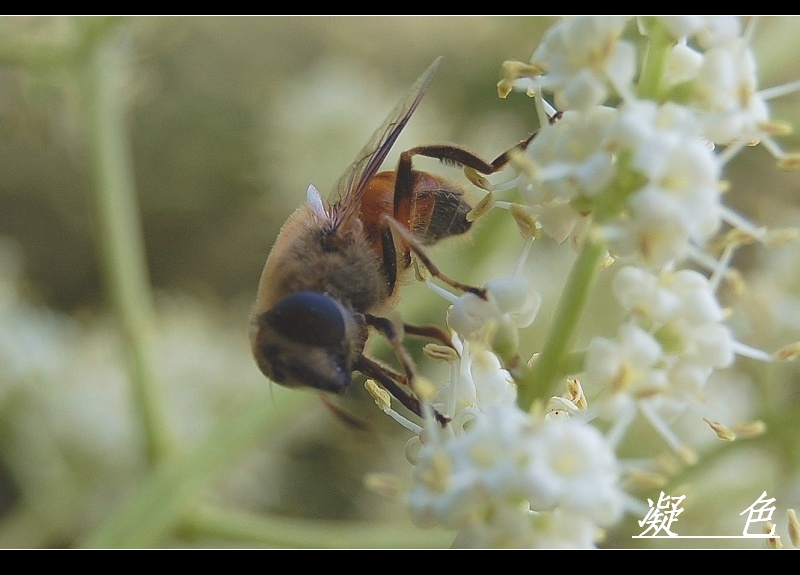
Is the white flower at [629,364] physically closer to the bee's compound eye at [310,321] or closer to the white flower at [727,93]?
the white flower at [727,93]

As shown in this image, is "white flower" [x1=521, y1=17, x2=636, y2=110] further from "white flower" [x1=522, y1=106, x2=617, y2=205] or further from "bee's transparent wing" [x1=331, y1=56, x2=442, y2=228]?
"bee's transparent wing" [x1=331, y1=56, x2=442, y2=228]

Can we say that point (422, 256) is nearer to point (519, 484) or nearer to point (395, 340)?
point (395, 340)

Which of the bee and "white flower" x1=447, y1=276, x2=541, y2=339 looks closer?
"white flower" x1=447, y1=276, x2=541, y2=339

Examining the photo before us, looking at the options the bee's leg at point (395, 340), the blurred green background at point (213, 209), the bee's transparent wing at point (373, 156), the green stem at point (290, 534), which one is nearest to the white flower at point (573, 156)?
the bee's leg at point (395, 340)

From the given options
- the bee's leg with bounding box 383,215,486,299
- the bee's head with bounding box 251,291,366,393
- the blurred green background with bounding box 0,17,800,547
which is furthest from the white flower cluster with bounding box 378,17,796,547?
the blurred green background with bounding box 0,17,800,547

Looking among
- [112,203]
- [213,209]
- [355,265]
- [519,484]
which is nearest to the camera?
[519,484]

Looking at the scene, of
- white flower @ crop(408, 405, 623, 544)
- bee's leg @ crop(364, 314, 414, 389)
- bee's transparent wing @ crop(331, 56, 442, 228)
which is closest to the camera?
white flower @ crop(408, 405, 623, 544)

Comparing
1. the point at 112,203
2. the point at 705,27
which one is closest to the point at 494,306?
the point at 705,27
